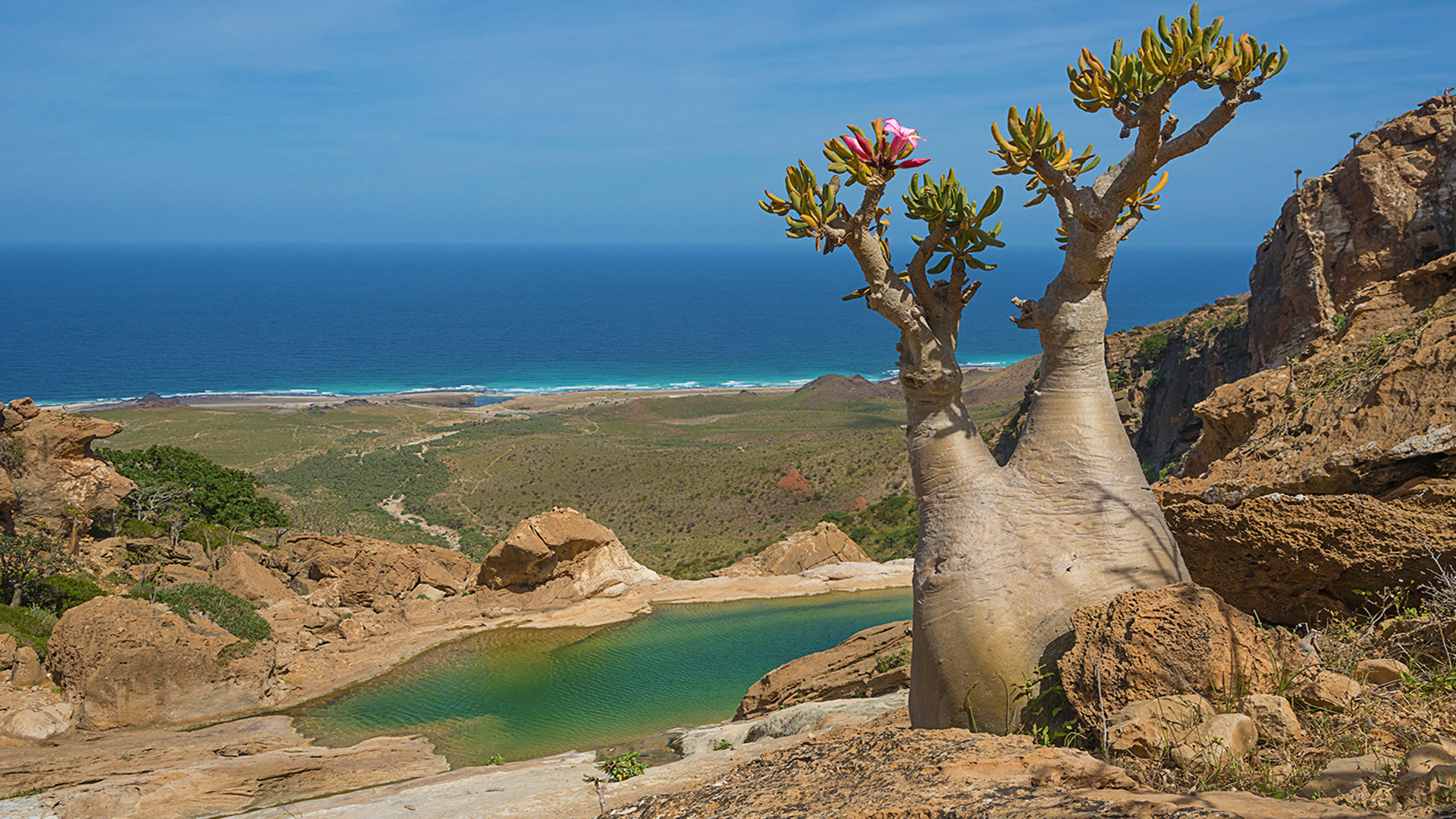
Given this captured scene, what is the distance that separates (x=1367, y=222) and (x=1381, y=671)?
16.9 m

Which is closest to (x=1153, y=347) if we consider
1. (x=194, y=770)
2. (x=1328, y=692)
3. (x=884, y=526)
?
(x=884, y=526)

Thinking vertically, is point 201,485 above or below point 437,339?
below

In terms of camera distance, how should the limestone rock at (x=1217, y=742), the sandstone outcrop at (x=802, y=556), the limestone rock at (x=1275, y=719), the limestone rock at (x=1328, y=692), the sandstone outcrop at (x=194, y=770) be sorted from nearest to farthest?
the limestone rock at (x=1217, y=742) → the limestone rock at (x=1275, y=719) → the limestone rock at (x=1328, y=692) → the sandstone outcrop at (x=194, y=770) → the sandstone outcrop at (x=802, y=556)

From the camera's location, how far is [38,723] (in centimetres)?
1236

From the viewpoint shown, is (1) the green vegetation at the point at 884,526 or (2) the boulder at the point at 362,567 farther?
(1) the green vegetation at the point at 884,526

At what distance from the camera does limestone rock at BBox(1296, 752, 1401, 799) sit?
10.8 ft

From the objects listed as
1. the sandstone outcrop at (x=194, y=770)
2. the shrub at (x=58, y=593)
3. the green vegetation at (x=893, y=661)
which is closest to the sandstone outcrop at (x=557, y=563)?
the shrub at (x=58, y=593)

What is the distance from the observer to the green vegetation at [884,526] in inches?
1016

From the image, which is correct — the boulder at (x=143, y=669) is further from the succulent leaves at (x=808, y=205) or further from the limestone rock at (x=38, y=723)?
the succulent leaves at (x=808, y=205)

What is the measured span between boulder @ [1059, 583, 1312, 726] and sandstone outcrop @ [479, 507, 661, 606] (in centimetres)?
1650

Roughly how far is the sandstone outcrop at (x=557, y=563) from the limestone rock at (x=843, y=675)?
920cm

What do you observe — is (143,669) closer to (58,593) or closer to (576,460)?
(58,593)

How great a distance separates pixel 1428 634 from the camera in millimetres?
4488

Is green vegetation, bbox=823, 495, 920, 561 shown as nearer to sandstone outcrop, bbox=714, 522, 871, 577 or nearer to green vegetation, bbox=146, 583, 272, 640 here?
sandstone outcrop, bbox=714, 522, 871, 577
